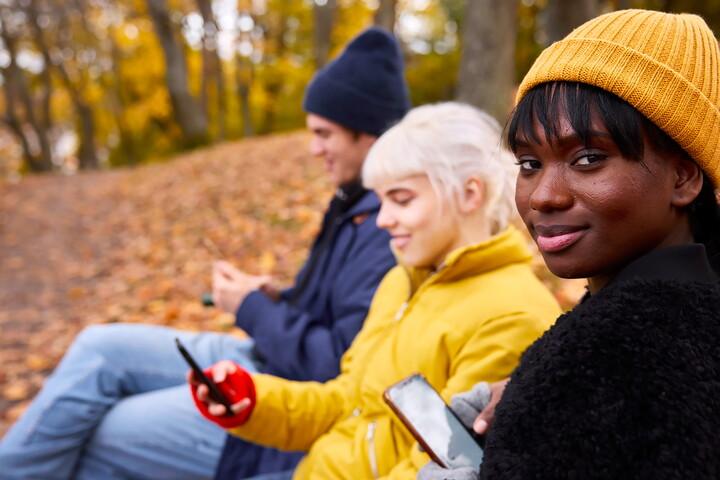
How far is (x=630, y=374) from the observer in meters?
0.88

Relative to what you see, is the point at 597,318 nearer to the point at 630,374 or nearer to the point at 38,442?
the point at 630,374

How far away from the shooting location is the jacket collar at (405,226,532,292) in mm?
1746

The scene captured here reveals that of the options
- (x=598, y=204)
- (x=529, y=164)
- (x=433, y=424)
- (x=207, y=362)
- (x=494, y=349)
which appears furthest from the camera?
(x=207, y=362)

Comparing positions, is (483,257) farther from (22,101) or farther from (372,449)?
(22,101)

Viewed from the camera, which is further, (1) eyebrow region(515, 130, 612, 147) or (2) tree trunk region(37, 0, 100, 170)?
(2) tree trunk region(37, 0, 100, 170)

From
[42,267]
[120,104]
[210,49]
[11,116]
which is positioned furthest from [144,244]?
[120,104]

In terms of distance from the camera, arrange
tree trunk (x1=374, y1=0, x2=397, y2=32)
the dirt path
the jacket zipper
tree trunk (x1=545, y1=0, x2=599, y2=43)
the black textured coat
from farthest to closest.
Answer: tree trunk (x1=374, y1=0, x2=397, y2=32) < tree trunk (x1=545, y1=0, x2=599, y2=43) < the dirt path < the jacket zipper < the black textured coat

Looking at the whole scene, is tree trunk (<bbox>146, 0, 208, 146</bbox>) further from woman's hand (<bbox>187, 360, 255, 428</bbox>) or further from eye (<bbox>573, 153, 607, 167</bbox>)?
eye (<bbox>573, 153, 607, 167</bbox>)

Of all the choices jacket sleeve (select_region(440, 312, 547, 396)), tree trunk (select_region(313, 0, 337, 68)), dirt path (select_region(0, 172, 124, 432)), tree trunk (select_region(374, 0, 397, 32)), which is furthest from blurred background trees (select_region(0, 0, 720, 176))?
jacket sleeve (select_region(440, 312, 547, 396))

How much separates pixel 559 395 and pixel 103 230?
8.89m

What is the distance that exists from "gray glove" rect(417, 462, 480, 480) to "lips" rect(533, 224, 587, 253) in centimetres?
45

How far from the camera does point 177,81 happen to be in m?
15.8

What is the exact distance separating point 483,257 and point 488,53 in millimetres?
5294

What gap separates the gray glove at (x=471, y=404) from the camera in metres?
1.41
